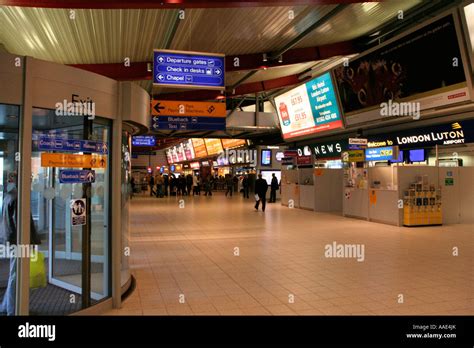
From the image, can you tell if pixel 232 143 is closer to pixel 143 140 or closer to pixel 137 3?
pixel 143 140

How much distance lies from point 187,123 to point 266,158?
492 inches

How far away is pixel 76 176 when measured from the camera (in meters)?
4.06

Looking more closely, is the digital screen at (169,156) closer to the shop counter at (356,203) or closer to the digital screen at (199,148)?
the digital screen at (199,148)

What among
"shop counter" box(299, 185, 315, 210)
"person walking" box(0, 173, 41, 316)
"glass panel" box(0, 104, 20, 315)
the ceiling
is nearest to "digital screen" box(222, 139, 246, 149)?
"shop counter" box(299, 185, 315, 210)

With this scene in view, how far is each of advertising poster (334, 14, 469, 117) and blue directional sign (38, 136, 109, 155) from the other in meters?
8.93

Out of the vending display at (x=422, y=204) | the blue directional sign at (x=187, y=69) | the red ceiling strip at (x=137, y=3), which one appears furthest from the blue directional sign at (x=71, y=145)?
the vending display at (x=422, y=204)

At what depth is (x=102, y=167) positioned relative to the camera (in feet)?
14.4

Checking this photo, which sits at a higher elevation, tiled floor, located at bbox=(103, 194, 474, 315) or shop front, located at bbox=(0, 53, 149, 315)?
shop front, located at bbox=(0, 53, 149, 315)

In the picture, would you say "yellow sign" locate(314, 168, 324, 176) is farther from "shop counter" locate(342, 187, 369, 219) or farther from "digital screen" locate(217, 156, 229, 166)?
"digital screen" locate(217, 156, 229, 166)

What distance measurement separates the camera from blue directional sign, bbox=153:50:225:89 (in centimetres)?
799

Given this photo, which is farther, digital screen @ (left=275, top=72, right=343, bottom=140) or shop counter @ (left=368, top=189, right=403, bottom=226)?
digital screen @ (left=275, top=72, right=343, bottom=140)

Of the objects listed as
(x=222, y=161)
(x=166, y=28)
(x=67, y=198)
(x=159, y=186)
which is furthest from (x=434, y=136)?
(x=222, y=161)

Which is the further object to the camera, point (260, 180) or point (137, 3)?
point (260, 180)
